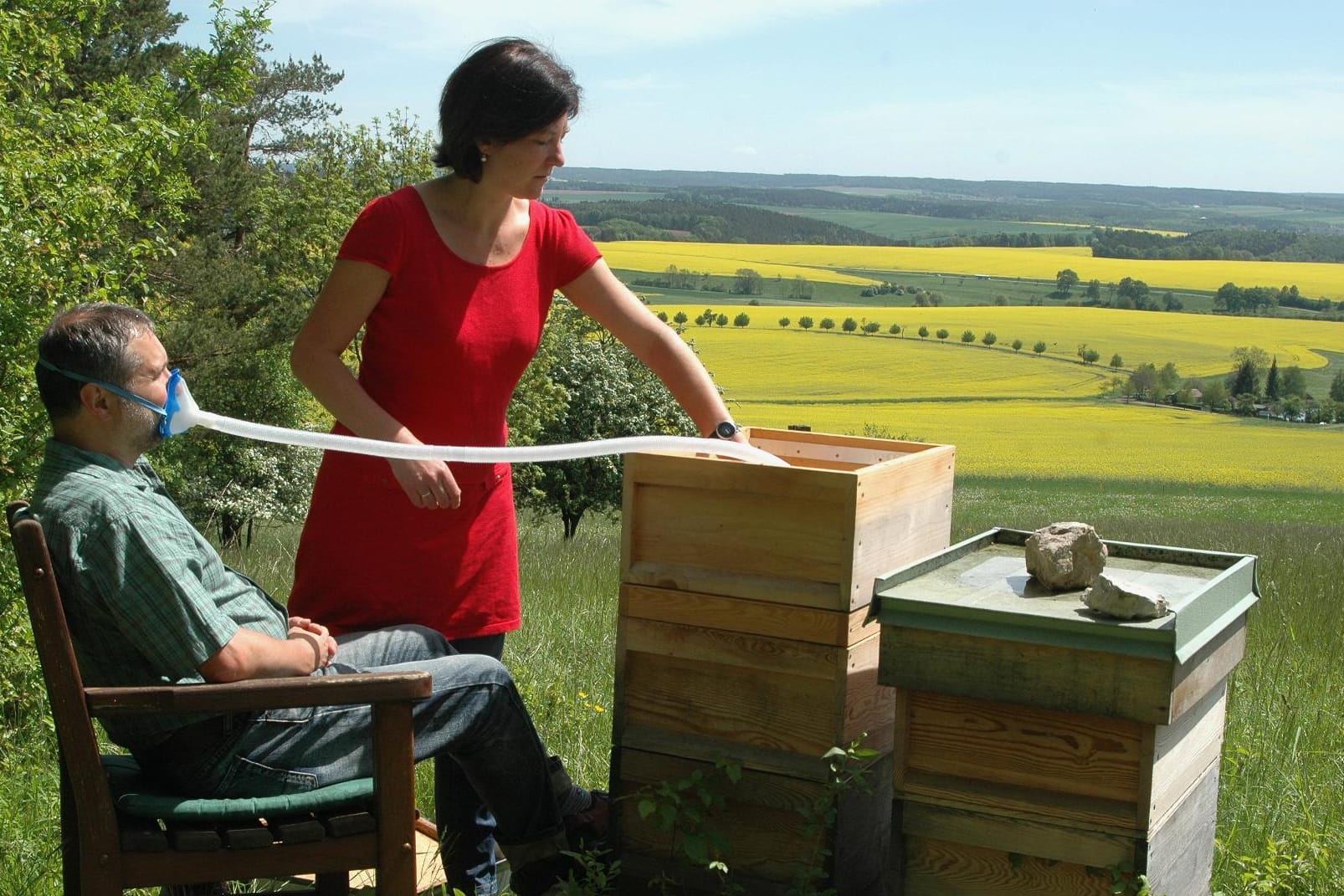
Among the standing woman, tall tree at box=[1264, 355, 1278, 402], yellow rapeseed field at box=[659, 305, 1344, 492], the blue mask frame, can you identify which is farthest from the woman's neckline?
tall tree at box=[1264, 355, 1278, 402]

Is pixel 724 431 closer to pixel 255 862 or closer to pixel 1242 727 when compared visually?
pixel 255 862

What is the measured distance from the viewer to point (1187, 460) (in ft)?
129

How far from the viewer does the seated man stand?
7.25ft

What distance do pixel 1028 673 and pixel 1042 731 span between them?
5.4 inches

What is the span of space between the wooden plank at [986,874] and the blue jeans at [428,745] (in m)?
0.86

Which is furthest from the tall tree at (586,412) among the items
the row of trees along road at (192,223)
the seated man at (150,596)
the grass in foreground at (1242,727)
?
the seated man at (150,596)

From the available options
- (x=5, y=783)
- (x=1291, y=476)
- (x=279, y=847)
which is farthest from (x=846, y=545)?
(x=1291, y=476)

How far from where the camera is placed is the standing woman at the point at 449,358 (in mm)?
2867

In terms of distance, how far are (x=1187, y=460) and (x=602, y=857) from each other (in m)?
39.6

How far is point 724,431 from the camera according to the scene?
10.3 feet

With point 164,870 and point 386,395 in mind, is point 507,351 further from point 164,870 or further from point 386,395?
point 164,870

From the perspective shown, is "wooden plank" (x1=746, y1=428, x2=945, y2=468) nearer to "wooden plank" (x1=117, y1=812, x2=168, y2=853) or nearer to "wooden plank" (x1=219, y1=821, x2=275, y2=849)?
"wooden plank" (x1=219, y1=821, x2=275, y2=849)

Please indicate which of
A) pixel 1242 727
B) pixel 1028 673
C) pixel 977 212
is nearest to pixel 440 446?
pixel 1028 673

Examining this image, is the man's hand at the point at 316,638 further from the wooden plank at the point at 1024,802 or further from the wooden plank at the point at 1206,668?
the wooden plank at the point at 1206,668
